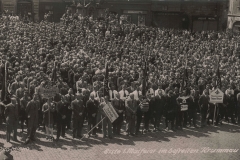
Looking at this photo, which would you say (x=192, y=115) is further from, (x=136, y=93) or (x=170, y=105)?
(x=136, y=93)

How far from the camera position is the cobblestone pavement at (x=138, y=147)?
1495 centimetres

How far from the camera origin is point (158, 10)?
45750mm

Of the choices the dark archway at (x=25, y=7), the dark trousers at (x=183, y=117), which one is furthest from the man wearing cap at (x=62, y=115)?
the dark archway at (x=25, y=7)

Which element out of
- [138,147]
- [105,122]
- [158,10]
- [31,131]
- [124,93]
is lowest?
[138,147]

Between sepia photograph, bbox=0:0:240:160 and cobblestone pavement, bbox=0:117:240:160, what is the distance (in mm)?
38

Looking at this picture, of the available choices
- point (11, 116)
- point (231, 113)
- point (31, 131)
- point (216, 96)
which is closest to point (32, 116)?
point (31, 131)

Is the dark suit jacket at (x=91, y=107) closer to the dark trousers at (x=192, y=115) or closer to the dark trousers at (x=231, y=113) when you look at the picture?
the dark trousers at (x=192, y=115)

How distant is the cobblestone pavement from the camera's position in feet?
49.0

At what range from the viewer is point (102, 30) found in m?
31.6

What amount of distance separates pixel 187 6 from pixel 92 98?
29.9 meters

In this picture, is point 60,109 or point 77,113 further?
point 77,113

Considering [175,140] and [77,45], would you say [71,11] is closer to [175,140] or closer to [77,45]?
[77,45]

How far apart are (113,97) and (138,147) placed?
3.21 m

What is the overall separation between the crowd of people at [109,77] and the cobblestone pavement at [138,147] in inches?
20.3
